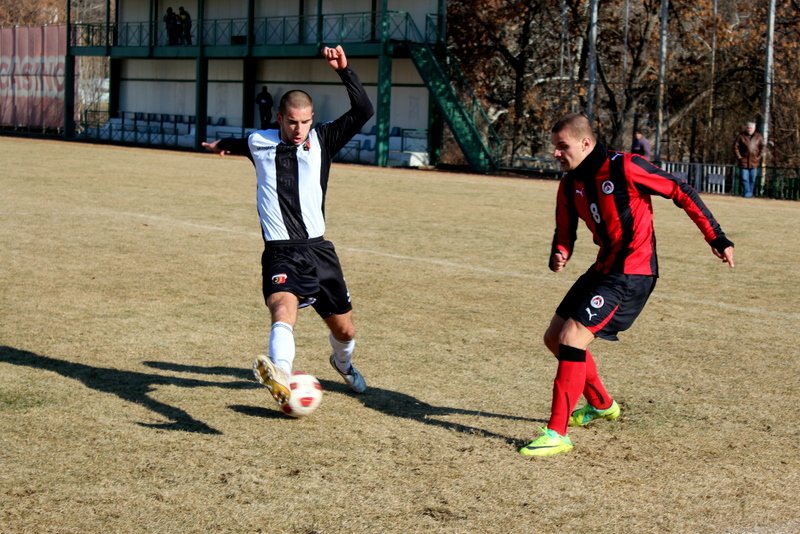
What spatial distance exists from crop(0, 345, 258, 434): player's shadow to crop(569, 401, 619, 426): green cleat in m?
2.00

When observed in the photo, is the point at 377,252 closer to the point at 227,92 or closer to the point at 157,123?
the point at 227,92

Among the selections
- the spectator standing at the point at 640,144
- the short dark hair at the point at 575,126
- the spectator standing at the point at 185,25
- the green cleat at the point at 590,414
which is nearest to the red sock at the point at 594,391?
the green cleat at the point at 590,414

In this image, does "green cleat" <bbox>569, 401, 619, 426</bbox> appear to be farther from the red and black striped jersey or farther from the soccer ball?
the soccer ball

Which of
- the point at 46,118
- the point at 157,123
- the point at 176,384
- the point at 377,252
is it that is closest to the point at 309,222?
the point at 176,384

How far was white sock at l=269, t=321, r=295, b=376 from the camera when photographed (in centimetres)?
526

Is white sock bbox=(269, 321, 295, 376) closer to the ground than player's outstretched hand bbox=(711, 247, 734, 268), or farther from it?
closer to the ground

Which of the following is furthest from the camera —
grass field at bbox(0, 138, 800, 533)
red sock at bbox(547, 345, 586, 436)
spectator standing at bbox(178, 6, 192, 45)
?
spectator standing at bbox(178, 6, 192, 45)

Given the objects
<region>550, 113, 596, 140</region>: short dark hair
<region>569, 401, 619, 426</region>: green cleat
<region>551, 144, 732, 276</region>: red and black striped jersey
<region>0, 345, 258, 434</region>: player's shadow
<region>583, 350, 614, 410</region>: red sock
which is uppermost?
<region>550, 113, 596, 140</region>: short dark hair

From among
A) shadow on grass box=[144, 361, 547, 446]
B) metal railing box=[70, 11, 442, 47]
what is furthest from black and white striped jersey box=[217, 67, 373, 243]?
metal railing box=[70, 11, 442, 47]

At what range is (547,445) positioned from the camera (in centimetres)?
527

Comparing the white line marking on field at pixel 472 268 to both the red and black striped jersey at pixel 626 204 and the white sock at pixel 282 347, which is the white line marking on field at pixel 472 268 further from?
the white sock at pixel 282 347

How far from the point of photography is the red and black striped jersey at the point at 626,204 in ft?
18.1

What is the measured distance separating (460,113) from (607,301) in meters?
30.7

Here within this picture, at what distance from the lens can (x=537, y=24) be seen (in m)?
38.2
